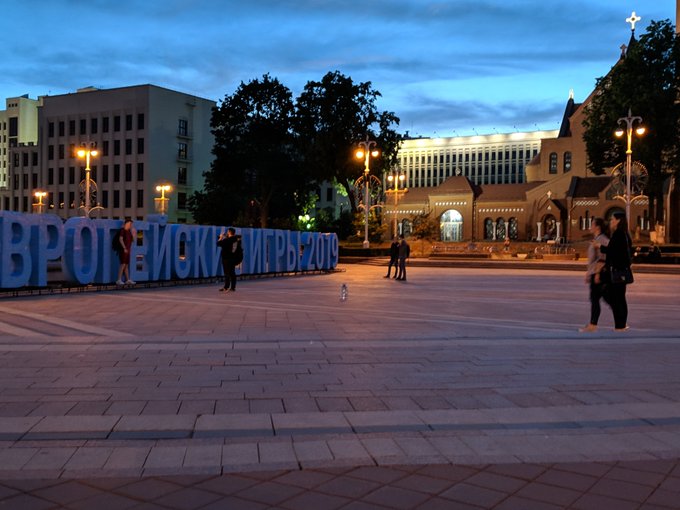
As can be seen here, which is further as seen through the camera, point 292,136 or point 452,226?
point 452,226

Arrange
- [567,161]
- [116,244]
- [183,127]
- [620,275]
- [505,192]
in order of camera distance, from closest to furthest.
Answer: [620,275], [116,244], [183,127], [567,161], [505,192]

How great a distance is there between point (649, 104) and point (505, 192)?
93.3 ft

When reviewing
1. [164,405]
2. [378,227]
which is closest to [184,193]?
[378,227]

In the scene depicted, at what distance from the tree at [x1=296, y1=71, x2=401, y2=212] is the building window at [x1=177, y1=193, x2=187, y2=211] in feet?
69.3

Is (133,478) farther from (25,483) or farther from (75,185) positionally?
(75,185)

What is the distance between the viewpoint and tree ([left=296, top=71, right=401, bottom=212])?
51.8 m

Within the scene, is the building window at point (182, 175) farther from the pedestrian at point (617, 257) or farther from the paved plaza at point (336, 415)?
the pedestrian at point (617, 257)

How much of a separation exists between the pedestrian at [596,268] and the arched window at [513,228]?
61342 mm

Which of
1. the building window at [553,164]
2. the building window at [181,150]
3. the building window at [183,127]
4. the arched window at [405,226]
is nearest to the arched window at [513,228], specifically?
the building window at [553,164]

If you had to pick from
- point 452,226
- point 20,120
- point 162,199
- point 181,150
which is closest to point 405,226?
point 452,226

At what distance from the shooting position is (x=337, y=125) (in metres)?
51.6

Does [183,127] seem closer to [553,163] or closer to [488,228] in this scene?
[488,228]

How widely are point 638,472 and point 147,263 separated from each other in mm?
16922

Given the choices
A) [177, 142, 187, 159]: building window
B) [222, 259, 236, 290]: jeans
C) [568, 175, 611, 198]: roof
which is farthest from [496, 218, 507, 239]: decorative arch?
[222, 259, 236, 290]: jeans
